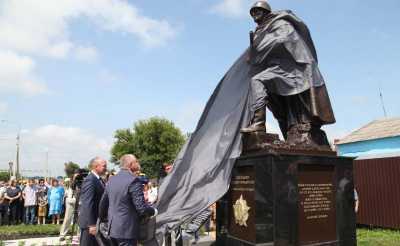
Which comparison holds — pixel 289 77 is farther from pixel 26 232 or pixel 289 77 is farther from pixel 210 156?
pixel 26 232

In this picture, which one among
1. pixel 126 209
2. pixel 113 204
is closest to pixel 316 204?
pixel 126 209

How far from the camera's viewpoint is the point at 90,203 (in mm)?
5496

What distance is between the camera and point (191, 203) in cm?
507

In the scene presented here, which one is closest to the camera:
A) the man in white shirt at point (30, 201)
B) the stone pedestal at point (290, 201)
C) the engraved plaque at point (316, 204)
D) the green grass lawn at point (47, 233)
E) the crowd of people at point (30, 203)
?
the stone pedestal at point (290, 201)

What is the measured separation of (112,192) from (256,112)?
208cm

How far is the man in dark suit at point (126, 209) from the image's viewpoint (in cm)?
462

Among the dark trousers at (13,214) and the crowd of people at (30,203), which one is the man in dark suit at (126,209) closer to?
the crowd of people at (30,203)

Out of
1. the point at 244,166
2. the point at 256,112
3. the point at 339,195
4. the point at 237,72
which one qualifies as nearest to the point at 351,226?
the point at 339,195

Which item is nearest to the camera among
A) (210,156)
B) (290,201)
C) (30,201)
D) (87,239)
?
(290,201)

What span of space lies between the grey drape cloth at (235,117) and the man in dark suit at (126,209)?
402 mm

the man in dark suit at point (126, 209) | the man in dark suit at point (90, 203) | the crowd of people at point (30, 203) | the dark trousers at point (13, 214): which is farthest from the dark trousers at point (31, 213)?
the man in dark suit at point (126, 209)

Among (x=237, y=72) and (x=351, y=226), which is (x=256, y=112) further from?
(x=351, y=226)

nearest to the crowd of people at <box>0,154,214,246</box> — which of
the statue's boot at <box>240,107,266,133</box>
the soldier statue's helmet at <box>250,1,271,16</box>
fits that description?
the statue's boot at <box>240,107,266,133</box>

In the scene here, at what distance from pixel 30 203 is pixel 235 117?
10288 millimetres
